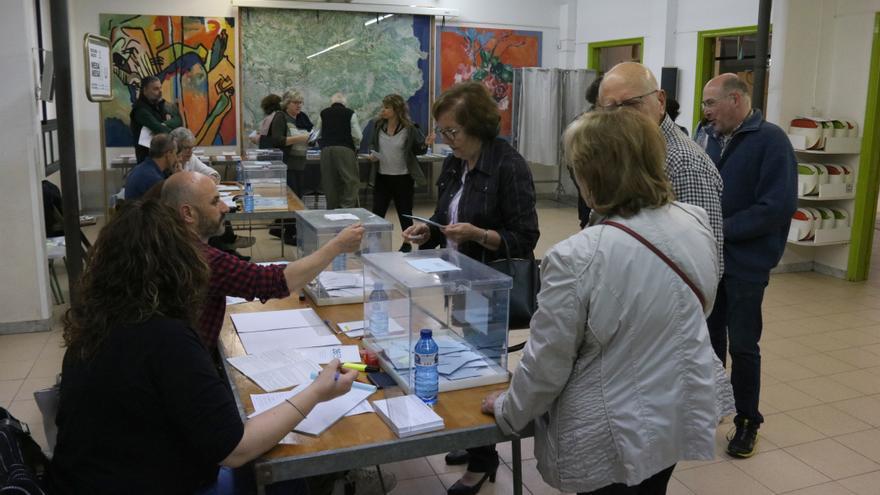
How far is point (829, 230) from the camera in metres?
6.40

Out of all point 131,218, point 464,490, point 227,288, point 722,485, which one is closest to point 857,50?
point 722,485

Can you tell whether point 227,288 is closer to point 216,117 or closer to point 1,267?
point 1,267

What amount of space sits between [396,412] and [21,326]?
3997mm

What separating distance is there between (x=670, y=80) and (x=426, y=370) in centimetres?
755

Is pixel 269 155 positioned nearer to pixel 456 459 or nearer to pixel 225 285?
pixel 456 459

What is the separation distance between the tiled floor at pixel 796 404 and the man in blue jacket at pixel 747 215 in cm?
24

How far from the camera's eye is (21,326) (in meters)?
4.92

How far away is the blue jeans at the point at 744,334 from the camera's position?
126 inches

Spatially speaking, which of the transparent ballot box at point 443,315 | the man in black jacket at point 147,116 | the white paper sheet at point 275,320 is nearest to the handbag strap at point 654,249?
the transparent ballot box at point 443,315

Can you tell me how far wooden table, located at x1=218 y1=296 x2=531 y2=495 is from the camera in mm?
1711

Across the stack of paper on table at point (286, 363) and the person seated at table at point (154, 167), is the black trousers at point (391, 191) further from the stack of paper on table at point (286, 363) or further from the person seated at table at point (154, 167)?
the stack of paper on table at point (286, 363)

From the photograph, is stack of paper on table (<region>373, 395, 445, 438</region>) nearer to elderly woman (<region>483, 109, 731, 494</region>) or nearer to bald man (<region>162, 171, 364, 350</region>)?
elderly woman (<region>483, 109, 731, 494</region>)

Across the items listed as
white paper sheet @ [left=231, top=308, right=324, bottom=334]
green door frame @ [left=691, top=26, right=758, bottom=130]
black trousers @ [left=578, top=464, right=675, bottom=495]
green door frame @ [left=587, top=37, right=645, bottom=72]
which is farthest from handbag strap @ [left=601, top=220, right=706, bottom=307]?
green door frame @ [left=587, top=37, right=645, bottom=72]

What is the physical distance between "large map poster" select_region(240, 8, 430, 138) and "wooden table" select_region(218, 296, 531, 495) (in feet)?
27.5
